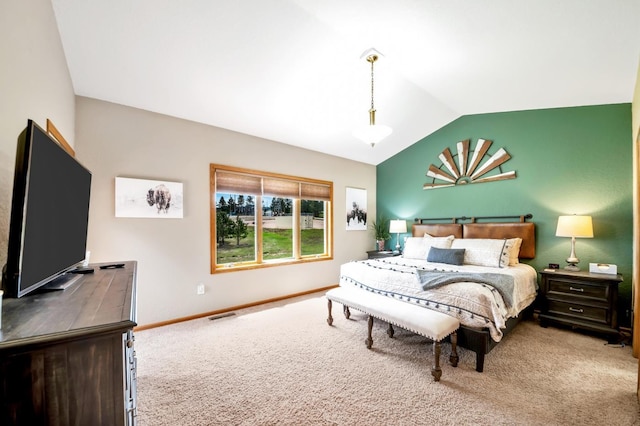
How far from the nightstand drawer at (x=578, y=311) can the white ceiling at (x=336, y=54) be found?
2466mm

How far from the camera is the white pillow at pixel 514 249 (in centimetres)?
370

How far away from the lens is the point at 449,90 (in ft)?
11.6

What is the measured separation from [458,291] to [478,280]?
302 mm

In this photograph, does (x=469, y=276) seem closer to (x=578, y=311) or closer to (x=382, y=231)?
(x=578, y=311)

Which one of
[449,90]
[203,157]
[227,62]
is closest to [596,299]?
[449,90]

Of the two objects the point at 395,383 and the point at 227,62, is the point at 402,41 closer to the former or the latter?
the point at 227,62

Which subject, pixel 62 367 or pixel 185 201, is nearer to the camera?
pixel 62 367

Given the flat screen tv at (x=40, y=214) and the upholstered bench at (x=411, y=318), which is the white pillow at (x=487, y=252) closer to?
the upholstered bench at (x=411, y=318)

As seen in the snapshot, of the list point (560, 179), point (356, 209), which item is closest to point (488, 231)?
point (560, 179)

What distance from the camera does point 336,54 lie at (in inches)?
110

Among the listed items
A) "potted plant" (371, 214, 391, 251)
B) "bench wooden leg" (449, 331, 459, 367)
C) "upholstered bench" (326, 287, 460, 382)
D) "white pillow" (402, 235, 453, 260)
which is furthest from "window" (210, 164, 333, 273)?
"bench wooden leg" (449, 331, 459, 367)

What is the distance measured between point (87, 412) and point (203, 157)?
3.29 m

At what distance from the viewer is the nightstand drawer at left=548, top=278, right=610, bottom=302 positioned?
9.74 ft

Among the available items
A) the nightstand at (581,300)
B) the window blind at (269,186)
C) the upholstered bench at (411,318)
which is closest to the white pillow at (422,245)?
the nightstand at (581,300)
